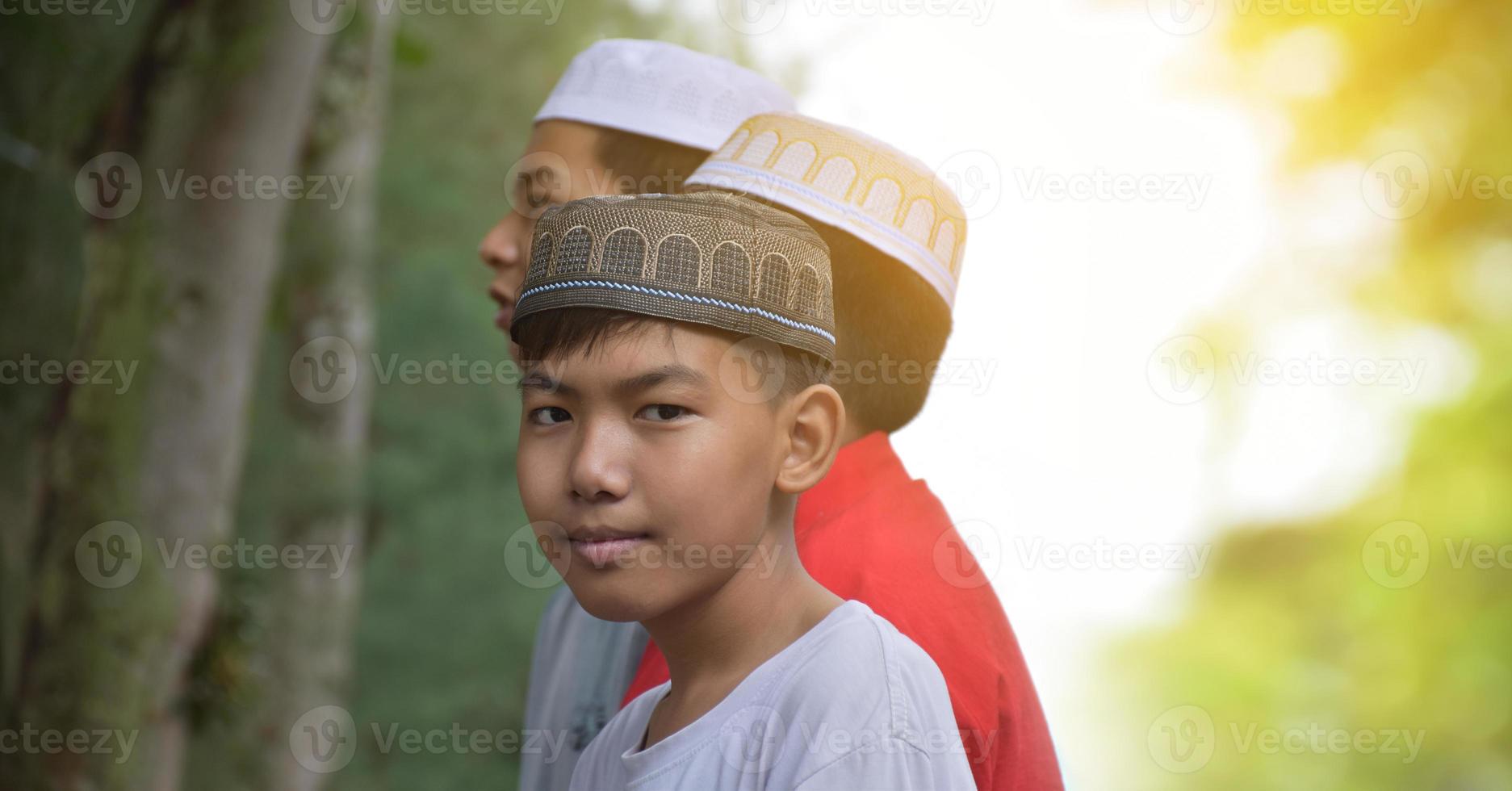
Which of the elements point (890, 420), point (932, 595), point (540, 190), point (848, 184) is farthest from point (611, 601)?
point (540, 190)

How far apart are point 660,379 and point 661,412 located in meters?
0.04

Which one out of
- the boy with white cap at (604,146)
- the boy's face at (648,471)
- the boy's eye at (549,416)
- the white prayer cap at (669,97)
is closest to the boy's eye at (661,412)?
the boy's face at (648,471)

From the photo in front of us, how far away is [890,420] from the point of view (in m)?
2.04

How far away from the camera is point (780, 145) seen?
2020 mm

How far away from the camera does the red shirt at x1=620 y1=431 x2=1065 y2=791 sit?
64.1 inches

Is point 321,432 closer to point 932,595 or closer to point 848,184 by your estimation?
point 848,184

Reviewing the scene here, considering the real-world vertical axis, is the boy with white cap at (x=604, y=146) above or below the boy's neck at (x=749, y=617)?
above

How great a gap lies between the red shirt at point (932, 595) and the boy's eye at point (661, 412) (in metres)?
0.39

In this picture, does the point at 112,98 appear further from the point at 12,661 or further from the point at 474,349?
the point at 474,349

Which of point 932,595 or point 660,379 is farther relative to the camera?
point 932,595

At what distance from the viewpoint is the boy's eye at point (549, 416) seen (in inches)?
58.8

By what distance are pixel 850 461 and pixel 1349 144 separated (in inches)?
438

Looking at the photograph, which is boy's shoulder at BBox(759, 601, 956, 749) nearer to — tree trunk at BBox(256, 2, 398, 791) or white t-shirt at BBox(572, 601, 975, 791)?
white t-shirt at BBox(572, 601, 975, 791)

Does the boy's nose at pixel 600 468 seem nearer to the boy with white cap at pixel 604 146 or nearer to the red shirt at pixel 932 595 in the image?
the red shirt at pixel 932 595
